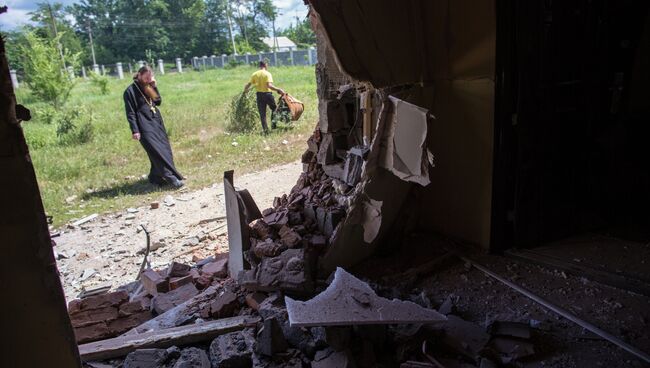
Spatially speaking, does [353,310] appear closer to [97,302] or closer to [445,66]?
[445,66]

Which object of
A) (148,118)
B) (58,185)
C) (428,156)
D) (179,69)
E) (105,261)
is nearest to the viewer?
(428,156)

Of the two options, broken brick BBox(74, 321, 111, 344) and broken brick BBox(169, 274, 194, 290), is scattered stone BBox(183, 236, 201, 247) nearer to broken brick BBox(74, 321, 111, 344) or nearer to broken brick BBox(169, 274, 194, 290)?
broken brick BBox(169, 274, 194, 290)

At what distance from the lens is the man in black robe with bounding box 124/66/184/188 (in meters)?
6.34

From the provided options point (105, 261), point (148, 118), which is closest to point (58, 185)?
point (148, 118)

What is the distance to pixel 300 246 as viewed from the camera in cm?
286

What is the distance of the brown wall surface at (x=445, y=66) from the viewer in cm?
256

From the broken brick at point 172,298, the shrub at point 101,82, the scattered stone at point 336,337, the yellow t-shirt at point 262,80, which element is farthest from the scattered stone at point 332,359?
the shrub at point 101,82

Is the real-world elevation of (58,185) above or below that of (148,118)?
below

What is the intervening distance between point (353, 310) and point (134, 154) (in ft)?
27.0

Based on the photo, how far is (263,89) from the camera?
9.23 m

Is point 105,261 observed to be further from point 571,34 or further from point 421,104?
point 571,34

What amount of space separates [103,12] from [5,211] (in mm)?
40911

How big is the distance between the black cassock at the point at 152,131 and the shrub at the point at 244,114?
3.54 m

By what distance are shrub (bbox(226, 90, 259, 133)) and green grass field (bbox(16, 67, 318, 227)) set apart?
1.20 ft
